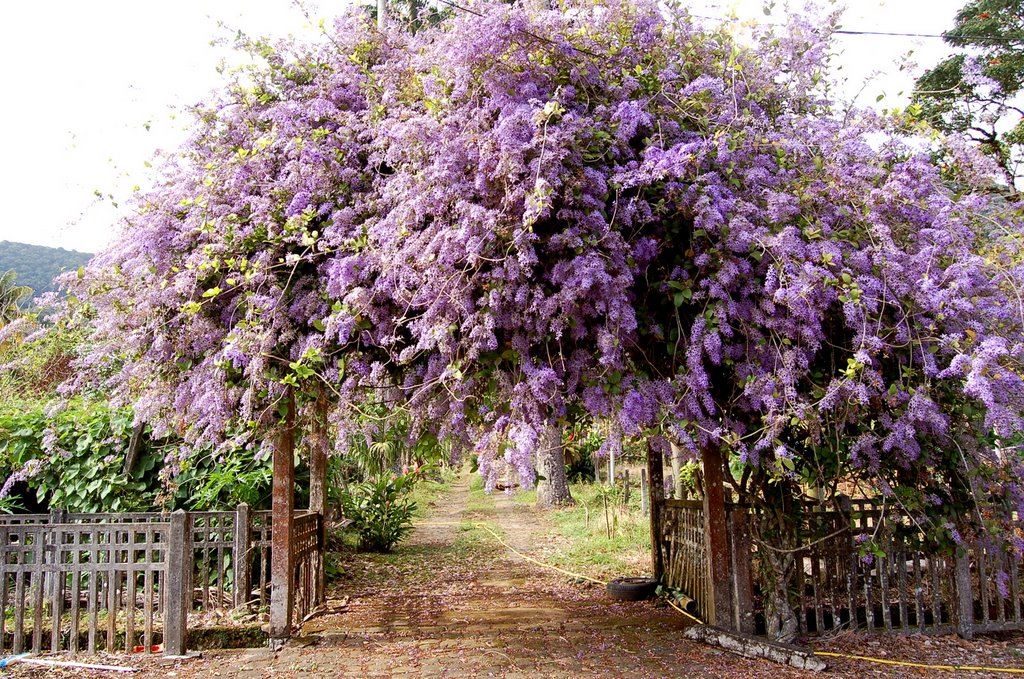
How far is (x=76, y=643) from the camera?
5508 mm

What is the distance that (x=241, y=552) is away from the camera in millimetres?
6312

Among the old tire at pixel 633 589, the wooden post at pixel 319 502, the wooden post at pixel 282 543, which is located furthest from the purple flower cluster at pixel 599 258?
the old tire at pixel 633 589

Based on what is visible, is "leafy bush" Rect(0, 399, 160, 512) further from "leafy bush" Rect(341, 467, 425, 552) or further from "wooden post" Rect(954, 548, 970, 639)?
"wooden post" Rect(954, 548, 970, 639)

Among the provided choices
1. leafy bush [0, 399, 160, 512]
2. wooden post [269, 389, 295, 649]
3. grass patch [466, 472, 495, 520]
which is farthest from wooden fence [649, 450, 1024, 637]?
grass patch [466, 472, 495, 520]

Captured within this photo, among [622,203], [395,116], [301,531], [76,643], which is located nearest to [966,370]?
[622,203]

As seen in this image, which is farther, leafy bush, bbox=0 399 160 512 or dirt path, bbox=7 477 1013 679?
leafy bush, bbox=0 399 160 512

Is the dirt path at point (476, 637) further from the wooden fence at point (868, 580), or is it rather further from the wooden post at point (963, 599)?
the wooden post at point (963, 599)

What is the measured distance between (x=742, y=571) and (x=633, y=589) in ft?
6.82

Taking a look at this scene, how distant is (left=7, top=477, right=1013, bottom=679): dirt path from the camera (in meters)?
5.11

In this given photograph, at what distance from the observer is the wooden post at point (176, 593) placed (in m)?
5.51

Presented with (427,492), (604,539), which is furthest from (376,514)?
(427,492)

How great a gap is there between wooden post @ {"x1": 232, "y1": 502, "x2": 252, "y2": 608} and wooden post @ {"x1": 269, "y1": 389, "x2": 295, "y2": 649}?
2.17ft

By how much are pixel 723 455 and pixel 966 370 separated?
1.84m

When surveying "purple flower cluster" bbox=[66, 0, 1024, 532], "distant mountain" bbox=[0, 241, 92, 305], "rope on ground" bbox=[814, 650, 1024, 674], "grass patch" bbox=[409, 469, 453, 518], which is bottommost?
"rope on ground" bbox=[814, 650, 1024, 674]
